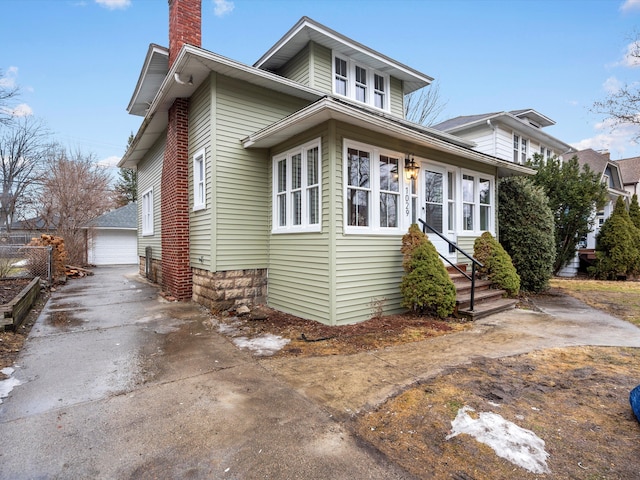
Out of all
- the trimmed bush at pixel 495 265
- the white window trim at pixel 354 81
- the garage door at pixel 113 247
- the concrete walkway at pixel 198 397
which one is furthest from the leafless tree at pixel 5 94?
the trimmed bush at pixel 495 265

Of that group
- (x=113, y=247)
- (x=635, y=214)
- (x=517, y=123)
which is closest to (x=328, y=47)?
(x=517, y=123)

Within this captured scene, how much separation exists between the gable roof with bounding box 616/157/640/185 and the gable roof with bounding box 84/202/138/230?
123 feet

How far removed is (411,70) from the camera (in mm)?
10289

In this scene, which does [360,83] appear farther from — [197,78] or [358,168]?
[358,168]

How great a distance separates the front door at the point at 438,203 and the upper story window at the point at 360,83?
380 centimetres

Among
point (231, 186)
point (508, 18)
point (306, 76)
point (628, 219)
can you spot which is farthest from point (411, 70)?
→ point (628, 219)

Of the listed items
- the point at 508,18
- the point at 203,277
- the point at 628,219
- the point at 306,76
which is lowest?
the point at 203,277

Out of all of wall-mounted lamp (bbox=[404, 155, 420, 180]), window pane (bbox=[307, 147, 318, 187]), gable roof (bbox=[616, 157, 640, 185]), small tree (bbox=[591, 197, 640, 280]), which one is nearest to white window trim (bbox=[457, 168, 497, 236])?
wall-mounted lamp (bbox=[404, 155, 420, 180])

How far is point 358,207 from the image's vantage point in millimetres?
6059

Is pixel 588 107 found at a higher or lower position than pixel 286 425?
higher

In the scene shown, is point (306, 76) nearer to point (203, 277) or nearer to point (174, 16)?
point (174, 16)

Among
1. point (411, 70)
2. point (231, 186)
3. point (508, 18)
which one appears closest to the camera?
point (231, 186)

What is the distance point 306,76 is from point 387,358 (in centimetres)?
774

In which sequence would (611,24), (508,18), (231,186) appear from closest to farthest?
(231,186) → (611,24) → (508,18)
